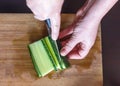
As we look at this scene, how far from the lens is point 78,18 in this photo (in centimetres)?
100

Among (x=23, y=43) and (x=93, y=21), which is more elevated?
(x=93, y=21)

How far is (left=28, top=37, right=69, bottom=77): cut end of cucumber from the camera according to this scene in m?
0.94

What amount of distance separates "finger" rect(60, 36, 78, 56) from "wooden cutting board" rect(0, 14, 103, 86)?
5cm

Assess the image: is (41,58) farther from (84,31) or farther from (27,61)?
(84,31)

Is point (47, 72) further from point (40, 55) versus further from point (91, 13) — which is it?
point (91, 13)

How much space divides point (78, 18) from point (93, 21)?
7 cm

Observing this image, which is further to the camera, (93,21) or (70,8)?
(70,8)

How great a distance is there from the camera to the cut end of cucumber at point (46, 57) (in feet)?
3.09

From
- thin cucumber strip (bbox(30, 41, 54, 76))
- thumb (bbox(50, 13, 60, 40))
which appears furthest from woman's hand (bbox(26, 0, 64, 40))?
thin cucumber strip (bbox(30, 41, 54, 76))

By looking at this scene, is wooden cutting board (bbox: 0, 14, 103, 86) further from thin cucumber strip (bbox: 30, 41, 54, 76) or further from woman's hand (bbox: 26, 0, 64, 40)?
woman's hand (bbox: 26, 0, 64, 40)

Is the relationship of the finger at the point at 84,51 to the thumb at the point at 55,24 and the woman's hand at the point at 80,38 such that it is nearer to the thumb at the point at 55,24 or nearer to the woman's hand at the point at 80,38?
the woman's hand at the point at 80,38

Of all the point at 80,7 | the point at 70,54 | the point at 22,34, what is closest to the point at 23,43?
the point at 22,34

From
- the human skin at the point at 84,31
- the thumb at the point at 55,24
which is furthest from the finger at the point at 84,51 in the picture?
the thumb at the point at 55,24


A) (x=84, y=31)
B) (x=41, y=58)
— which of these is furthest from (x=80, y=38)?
(x=41, y=58)
